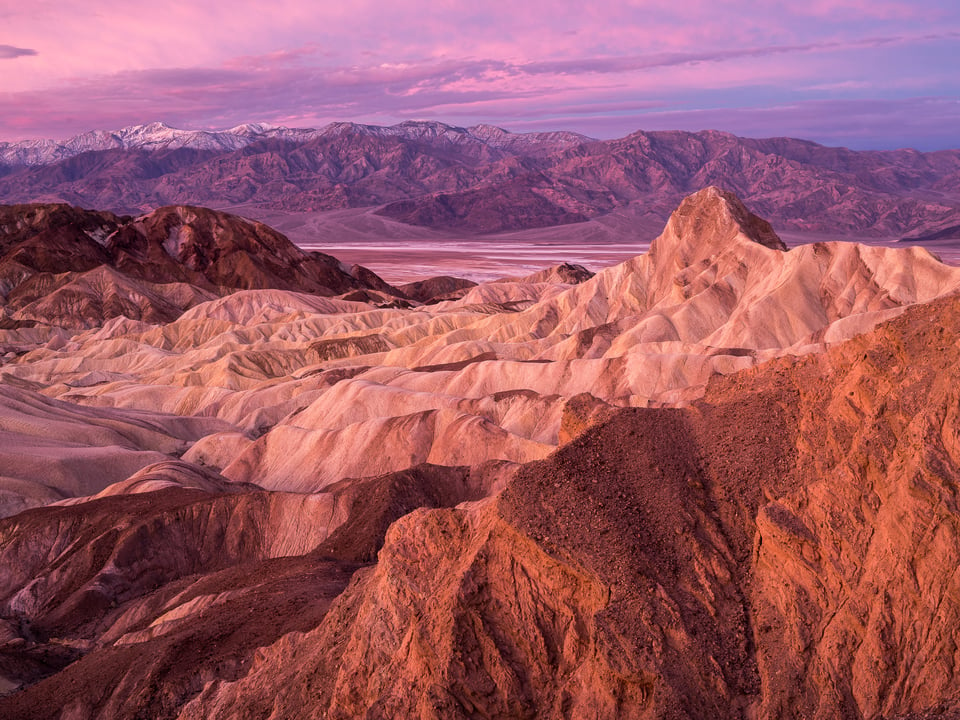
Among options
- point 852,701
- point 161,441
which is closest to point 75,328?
point 161,441

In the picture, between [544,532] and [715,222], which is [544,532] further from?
[715,222]

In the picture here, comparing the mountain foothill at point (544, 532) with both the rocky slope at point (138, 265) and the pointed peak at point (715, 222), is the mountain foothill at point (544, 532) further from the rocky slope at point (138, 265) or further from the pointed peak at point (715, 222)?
the rocky slope at point (138, 265)

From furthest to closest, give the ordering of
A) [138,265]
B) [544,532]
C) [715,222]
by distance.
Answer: [138,265] → [715,222] → [544,532]

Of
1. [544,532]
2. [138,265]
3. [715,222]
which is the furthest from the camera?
[138,265]

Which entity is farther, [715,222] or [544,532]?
[715,222]

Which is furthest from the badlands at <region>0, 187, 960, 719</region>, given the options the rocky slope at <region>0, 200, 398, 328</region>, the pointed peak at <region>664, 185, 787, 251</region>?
the rocky slope at <region>0, 200, 398, 328</region>

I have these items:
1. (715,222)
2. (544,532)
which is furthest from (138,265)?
(544,532)

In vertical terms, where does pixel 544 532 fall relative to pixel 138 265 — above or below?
above

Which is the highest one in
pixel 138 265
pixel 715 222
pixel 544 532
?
pixel 544 532

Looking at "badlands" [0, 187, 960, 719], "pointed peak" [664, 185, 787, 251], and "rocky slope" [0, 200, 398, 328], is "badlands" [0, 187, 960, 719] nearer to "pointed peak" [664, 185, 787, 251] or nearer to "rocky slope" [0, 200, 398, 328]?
"pointed peak" [664, 185, 787, 251]

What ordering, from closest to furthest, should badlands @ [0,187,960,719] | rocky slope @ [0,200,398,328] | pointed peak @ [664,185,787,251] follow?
badlands @ [0,187,960,719], pointed peak @ [664,185,787,251], rocky slope @ [0,200,398,328]
